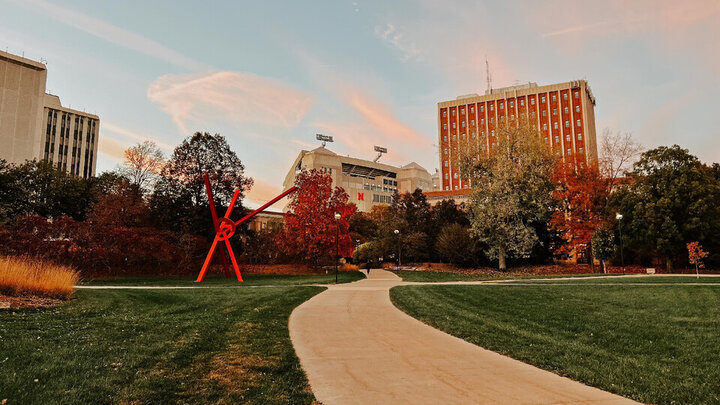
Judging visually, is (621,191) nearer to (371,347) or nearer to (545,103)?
(371,347)

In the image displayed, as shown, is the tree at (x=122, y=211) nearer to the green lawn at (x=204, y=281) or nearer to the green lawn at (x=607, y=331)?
the green lawn at (x=204, y=281)

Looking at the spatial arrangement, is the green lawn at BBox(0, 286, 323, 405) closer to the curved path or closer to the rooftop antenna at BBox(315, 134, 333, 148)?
the curved path

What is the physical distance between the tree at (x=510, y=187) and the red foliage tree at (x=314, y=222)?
11.8m

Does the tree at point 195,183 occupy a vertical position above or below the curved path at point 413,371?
above

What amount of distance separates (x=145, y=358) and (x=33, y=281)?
8.41m

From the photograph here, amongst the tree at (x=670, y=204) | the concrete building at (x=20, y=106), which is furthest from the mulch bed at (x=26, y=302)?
the concrete building at (x=20, y=106)

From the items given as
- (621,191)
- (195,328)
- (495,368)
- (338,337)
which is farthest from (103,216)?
(621,191)

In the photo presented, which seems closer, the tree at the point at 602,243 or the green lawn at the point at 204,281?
the green lawn at the point at 204,281

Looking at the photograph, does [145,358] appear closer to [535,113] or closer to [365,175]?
[535,113]

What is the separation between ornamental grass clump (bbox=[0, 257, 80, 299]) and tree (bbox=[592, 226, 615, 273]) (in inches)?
1486

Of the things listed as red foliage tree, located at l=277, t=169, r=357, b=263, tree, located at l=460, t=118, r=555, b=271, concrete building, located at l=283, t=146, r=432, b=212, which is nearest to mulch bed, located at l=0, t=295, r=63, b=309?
red foliage tree, located at l=277, t=169, r=357, b=263

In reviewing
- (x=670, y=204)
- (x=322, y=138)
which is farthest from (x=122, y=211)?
(x=322, y=138)

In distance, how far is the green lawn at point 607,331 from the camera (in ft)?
16.5

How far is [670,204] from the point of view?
32.4 meters
